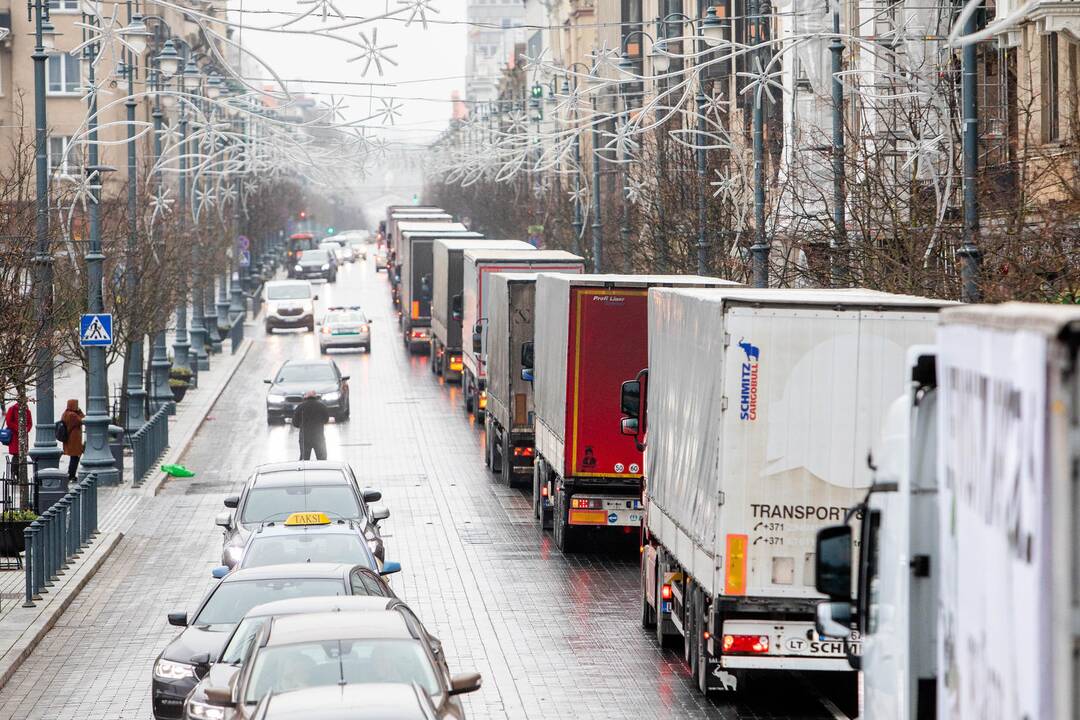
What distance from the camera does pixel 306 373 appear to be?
43031mm

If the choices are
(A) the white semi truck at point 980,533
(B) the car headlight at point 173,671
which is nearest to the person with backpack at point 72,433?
(B) the car headlight at point 173,671

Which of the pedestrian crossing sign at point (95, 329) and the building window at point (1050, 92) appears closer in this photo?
the building window at point (1050, 92)

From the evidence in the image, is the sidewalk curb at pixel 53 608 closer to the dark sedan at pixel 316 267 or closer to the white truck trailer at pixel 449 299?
the white truck trailer at pixel 449 299

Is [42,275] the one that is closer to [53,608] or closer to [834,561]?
[53,608]

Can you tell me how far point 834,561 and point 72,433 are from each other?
73.0ft

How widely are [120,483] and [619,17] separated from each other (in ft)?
184

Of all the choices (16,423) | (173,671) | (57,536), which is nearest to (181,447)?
(16,423)

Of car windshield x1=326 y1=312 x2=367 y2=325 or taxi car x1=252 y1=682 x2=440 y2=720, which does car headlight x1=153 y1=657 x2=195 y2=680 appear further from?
car windshield x1=326 y1=312 x2=367 y2=325

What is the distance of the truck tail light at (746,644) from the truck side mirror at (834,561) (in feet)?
13.6

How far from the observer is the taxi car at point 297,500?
20.5 metres

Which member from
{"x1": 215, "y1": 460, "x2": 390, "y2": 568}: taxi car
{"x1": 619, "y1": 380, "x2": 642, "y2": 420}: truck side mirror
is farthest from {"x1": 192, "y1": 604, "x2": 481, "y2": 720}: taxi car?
{"x1": 619, "y1": 380, "x2": 642, "y2": 420}: truck side mirror

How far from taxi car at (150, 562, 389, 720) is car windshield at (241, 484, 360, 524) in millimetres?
5044

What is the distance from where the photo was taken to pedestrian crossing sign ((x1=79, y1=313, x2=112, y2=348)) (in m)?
28.4

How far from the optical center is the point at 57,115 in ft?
265
